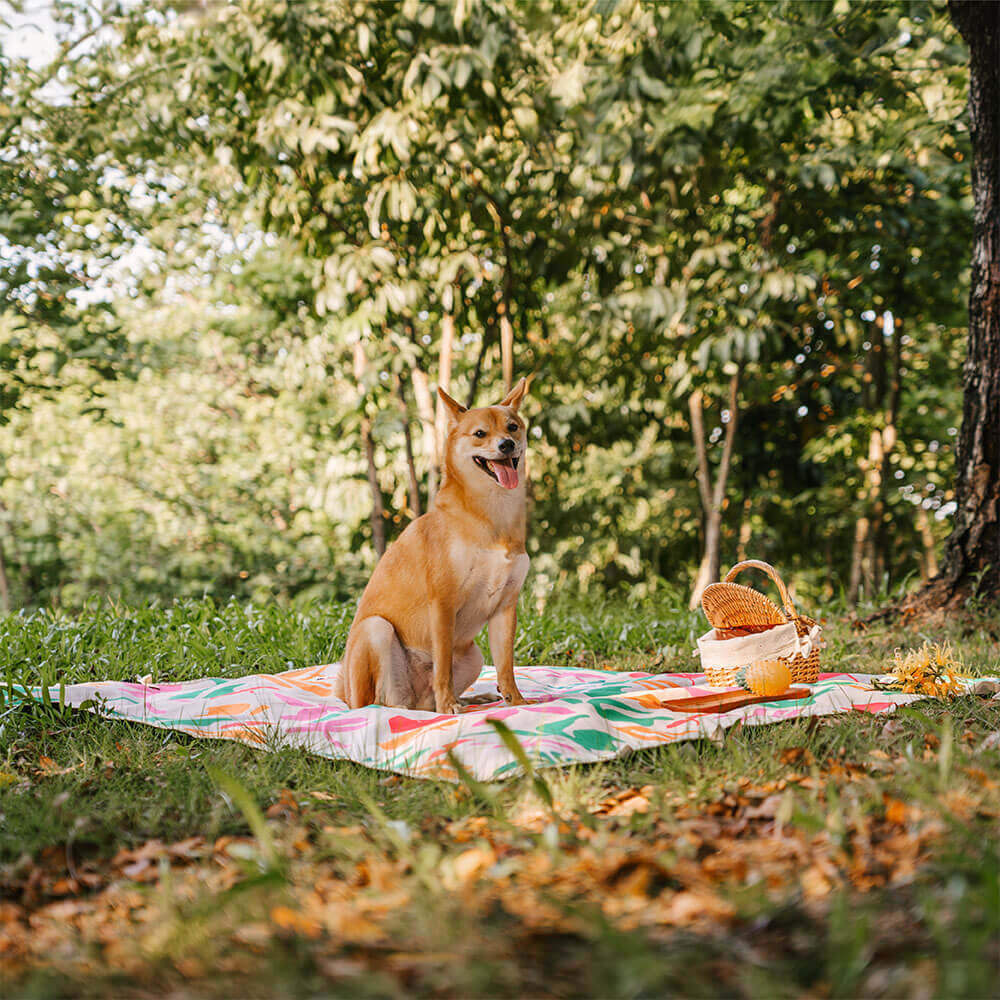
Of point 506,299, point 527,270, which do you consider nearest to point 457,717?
point 506,299

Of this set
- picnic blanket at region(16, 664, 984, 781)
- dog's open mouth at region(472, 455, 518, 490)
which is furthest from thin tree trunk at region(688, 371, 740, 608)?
dog's open mouth at region(472, 455, 518, 490)

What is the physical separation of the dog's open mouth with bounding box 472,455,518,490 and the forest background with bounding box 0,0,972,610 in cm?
269

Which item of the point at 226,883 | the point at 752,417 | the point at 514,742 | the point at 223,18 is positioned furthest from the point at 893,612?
the point at 223,18

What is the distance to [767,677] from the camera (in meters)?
3.33

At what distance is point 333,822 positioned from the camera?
2.28 metres

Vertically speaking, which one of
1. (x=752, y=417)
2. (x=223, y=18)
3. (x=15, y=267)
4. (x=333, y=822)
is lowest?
(x=333, y=822)

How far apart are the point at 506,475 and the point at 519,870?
1.69 meters

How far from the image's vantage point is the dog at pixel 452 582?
10.6 feet

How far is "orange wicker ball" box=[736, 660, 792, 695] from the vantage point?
3312 millimetres

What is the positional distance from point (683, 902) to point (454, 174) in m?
5.33

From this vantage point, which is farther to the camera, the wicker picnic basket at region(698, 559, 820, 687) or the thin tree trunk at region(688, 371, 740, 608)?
the thin tree trunk at region(688, 371, 740, 608)

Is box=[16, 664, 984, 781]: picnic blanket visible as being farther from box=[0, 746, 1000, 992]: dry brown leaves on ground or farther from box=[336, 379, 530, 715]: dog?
box=[0, 746, 1000, 992]: dry brown leaves on ground

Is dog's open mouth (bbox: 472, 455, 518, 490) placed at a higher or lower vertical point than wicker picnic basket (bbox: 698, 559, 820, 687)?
higher

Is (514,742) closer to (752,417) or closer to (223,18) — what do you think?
(223,18)
